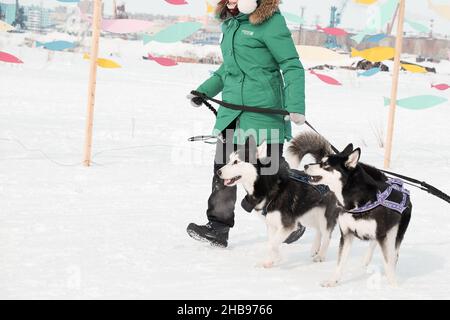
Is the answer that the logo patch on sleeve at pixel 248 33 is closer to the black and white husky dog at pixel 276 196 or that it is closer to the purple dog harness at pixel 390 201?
the black and white husky dog at pixel 276 196

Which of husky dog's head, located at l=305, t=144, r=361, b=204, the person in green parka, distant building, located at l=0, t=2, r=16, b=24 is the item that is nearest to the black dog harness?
the person in green parka

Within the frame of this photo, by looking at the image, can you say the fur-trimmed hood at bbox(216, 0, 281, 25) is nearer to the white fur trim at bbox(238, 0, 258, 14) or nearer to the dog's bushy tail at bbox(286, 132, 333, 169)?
the white fur trim at bbox(238, 0, 258, 14)

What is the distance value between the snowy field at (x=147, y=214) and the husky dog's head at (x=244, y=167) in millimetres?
559

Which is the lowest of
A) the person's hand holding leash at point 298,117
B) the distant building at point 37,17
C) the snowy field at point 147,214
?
the snowy field at point 147,214

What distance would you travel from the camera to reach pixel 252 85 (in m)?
4.47

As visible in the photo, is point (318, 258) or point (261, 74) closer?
point (261, 74)

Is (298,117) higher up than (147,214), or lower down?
higher up

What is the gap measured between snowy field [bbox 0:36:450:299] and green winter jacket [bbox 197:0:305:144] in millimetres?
893

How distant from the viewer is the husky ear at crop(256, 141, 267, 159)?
4.19m

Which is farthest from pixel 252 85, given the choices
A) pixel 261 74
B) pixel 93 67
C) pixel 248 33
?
pixel 93 67

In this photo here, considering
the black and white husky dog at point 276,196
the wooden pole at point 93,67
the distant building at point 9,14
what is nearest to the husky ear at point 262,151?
the black and white husky dog at point 276,196

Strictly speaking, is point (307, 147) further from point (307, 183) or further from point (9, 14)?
point (9, 14)

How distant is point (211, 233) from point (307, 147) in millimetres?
890

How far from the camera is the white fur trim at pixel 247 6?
14.1ft
